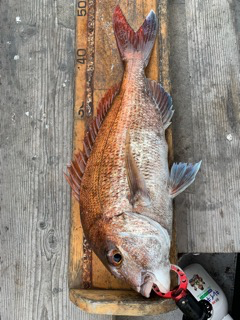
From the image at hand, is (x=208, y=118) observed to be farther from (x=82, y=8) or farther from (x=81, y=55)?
(x=82, y=8)

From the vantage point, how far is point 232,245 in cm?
204

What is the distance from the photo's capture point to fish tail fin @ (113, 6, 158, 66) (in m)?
2.00

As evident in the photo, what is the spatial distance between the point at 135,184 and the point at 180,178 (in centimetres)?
32

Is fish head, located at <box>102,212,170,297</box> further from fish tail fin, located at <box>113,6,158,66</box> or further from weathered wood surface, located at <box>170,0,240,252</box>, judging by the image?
fish tail fin, located at <box>113,6,158,66</box>

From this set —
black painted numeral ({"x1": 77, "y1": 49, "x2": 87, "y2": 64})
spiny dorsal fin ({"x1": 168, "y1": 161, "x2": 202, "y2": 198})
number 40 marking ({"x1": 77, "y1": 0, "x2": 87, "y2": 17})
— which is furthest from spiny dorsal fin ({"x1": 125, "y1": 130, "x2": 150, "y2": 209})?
number 40 marking ({"x1": 77, "y1": 0, "x2": 87, "y2": 17})

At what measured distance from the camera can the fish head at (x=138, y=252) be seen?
1513 mm

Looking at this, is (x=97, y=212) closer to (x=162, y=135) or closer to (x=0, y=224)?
(x=162, y=135)

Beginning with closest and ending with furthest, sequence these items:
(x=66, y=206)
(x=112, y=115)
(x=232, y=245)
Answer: (x=112, y=115) < (x=232, y=245) < (x=66, y=206)

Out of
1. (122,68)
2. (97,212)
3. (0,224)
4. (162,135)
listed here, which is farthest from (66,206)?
(122,68)

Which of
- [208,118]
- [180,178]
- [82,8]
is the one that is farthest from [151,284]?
[82,8]

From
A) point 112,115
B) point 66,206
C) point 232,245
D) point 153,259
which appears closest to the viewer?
point 153,259

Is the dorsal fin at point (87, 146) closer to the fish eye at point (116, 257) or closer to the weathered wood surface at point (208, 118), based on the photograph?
the fish eye at point (116, 257)

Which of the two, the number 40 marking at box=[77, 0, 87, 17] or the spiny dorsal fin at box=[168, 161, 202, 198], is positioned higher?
the number 40 marking at box=[77, 0, 87, 17]

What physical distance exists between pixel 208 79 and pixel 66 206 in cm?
125
